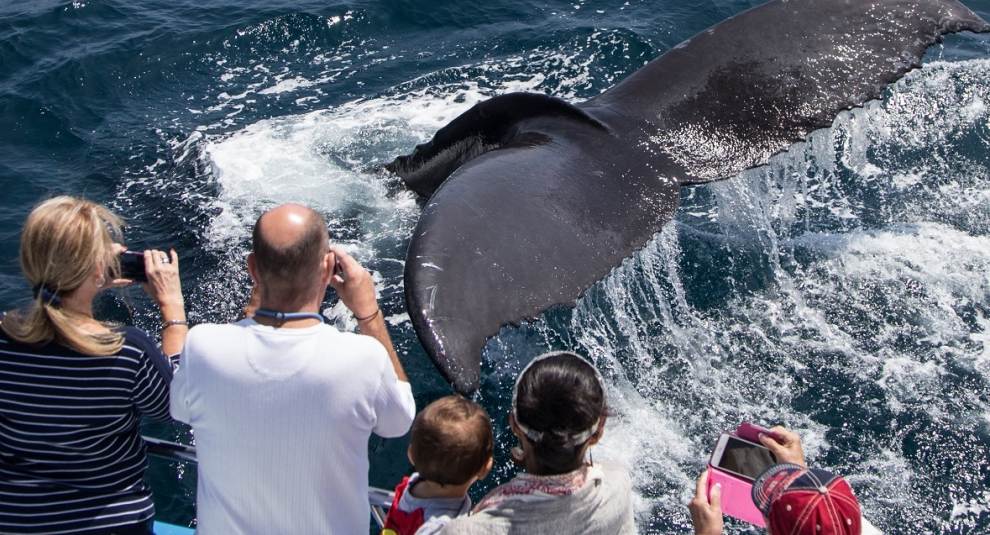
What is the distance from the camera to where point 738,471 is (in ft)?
9.89

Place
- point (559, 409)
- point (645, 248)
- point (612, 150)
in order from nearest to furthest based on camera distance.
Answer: point (559, 409), point (612, 150), point (645, 248)

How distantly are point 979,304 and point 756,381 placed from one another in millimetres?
2038

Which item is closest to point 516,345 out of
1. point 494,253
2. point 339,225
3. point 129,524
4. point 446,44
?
point 339,225

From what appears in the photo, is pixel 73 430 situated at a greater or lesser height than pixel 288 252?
lesser

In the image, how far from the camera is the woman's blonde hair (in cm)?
285

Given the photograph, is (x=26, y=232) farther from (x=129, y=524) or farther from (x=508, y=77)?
(x=508, y=77)

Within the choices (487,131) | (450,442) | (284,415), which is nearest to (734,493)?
(450,442)

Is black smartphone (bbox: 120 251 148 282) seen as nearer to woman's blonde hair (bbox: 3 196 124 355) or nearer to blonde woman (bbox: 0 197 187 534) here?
blonde woman (bbox: 0 197 187 534)

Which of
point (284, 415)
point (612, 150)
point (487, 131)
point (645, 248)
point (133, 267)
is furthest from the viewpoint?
point (645, 248)

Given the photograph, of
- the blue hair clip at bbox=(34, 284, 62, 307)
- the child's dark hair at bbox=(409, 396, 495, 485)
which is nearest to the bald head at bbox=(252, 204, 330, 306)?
the child's dark hair at bbox=(409, 396, 495, 485)

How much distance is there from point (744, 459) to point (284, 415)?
156 cm

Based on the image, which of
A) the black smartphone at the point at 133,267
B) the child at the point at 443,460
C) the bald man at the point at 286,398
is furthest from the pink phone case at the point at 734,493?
the black smartphone at the point at 133,267

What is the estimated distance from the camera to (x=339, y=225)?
798 centimetres

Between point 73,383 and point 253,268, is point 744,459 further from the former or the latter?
point 73,383
